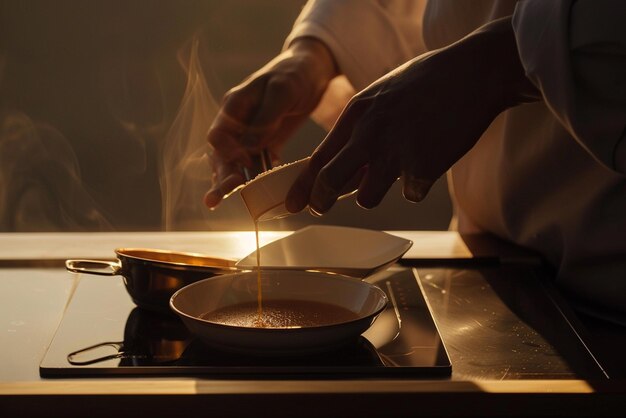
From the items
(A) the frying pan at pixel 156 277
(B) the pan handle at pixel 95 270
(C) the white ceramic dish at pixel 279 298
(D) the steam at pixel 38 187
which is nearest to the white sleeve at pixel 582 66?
(C) the white ceramic dish at pixel 279 298

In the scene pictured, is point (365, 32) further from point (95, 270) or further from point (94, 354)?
point (94, 354)

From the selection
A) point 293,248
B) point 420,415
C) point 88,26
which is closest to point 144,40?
point 88,26

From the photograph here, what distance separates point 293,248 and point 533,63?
18.7 inches

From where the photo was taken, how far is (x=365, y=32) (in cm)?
149

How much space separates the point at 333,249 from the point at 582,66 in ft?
1.55

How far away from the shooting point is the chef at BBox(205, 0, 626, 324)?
0.80 metres

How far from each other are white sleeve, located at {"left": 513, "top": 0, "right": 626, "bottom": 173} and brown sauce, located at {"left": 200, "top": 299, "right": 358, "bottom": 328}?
297 millimetres

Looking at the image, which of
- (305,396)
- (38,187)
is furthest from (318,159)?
(38,187)

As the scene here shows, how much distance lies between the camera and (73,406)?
Answer: 71 centimetres

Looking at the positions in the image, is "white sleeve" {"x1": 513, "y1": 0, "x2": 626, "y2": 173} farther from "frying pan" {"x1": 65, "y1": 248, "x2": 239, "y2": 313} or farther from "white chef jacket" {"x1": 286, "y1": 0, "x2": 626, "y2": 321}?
"frying pan" {"x1": 65, "y1": 248, "x2": 239, "y2": 313}

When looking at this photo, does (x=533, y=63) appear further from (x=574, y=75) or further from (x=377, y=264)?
(x=377, y=264)

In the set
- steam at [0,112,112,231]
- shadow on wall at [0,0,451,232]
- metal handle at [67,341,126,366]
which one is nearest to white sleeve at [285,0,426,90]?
metal handle at [67,341,126,366]

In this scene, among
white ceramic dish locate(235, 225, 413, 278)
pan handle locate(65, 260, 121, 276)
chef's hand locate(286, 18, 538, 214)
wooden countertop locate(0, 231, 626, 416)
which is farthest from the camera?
white ceramic dish locate(235, 225, 413, 278)

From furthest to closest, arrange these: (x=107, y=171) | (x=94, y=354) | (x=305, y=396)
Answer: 1. (x=107, y=171)
2. (x=94, y=354)
3. (x=305, y=396)
